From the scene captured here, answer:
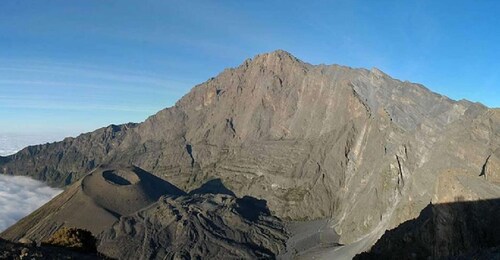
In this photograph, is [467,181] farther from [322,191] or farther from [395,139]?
[322,191]

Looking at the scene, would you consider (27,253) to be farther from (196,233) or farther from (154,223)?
(154,223)

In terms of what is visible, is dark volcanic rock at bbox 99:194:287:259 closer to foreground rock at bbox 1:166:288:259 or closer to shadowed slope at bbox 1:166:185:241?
foreground rock at bbox 1:166:288:259

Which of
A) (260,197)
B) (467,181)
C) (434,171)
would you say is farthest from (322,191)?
(467,181)

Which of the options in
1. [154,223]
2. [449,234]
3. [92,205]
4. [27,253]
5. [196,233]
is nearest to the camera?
[27,253]

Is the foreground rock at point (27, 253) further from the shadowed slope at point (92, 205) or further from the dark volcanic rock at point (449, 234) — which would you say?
the shadowed slope at point (92, 205)

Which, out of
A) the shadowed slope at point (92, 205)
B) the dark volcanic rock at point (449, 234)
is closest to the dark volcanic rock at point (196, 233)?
the shadowed slope at point (92, 205)

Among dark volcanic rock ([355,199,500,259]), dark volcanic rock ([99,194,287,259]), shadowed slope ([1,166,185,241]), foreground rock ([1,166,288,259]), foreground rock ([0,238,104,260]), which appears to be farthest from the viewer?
shadowed slope ([1,166,185,241])

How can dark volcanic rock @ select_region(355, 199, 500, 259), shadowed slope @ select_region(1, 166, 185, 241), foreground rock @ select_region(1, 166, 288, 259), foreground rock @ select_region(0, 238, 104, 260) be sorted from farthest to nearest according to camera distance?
shadowed slope @ select_region(1, 166, 185, 241), foreground rock @ select_region(1, 166, 288, 259), dark volcanic rock @ select_region(355, 199, 500, 259), foreground rock @ select_region(0, 238, 104, 260)

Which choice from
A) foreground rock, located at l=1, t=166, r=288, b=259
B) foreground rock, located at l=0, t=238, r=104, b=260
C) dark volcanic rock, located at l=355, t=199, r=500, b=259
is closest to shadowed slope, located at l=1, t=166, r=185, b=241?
foreground rock, located at l=1, t=166, r=288, b=259

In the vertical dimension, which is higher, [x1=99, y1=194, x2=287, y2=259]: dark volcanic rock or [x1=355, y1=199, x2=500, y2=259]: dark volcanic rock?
[x1=355, y1=199, x2=500, y2=259]: dark volcanic rock

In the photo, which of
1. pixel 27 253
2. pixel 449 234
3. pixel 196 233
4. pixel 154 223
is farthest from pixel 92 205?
pixel 27 253

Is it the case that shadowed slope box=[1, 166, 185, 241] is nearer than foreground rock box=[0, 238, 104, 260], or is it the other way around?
foreground rock box=[0, 238, 104, 260]
